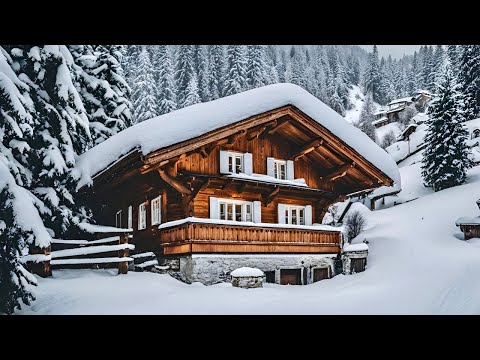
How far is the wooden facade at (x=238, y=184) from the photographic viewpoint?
39.8 ft

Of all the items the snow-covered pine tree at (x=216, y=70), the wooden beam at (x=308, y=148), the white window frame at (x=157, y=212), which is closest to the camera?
the snow-covered pine tree at (x=216, y=70)

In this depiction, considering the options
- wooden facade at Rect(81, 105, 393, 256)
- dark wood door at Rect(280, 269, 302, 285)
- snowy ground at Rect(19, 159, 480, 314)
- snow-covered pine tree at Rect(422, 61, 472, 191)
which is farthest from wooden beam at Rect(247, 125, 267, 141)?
snow-covered pine tree at Rect(422, 61, 472, 191)

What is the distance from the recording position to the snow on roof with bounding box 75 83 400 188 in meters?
11.7

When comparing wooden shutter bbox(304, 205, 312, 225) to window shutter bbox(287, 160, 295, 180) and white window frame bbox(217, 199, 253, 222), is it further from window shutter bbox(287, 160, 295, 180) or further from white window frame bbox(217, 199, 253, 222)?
white window frame bbox(217, 199, 253, 222)

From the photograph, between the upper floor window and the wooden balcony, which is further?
the upper floor window

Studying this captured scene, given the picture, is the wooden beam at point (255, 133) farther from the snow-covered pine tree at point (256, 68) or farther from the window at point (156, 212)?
the window at point (156, 212)

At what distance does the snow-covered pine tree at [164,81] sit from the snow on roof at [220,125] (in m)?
1.43

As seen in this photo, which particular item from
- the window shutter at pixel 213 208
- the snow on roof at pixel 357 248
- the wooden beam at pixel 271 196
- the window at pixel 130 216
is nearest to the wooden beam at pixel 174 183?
the window shutter at pixel 213 208

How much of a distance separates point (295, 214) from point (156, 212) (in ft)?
13.3

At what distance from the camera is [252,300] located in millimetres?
9602

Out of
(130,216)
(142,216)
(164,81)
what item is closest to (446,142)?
(164,81)

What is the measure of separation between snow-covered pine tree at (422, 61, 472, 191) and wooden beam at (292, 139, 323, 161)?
9.67ft
